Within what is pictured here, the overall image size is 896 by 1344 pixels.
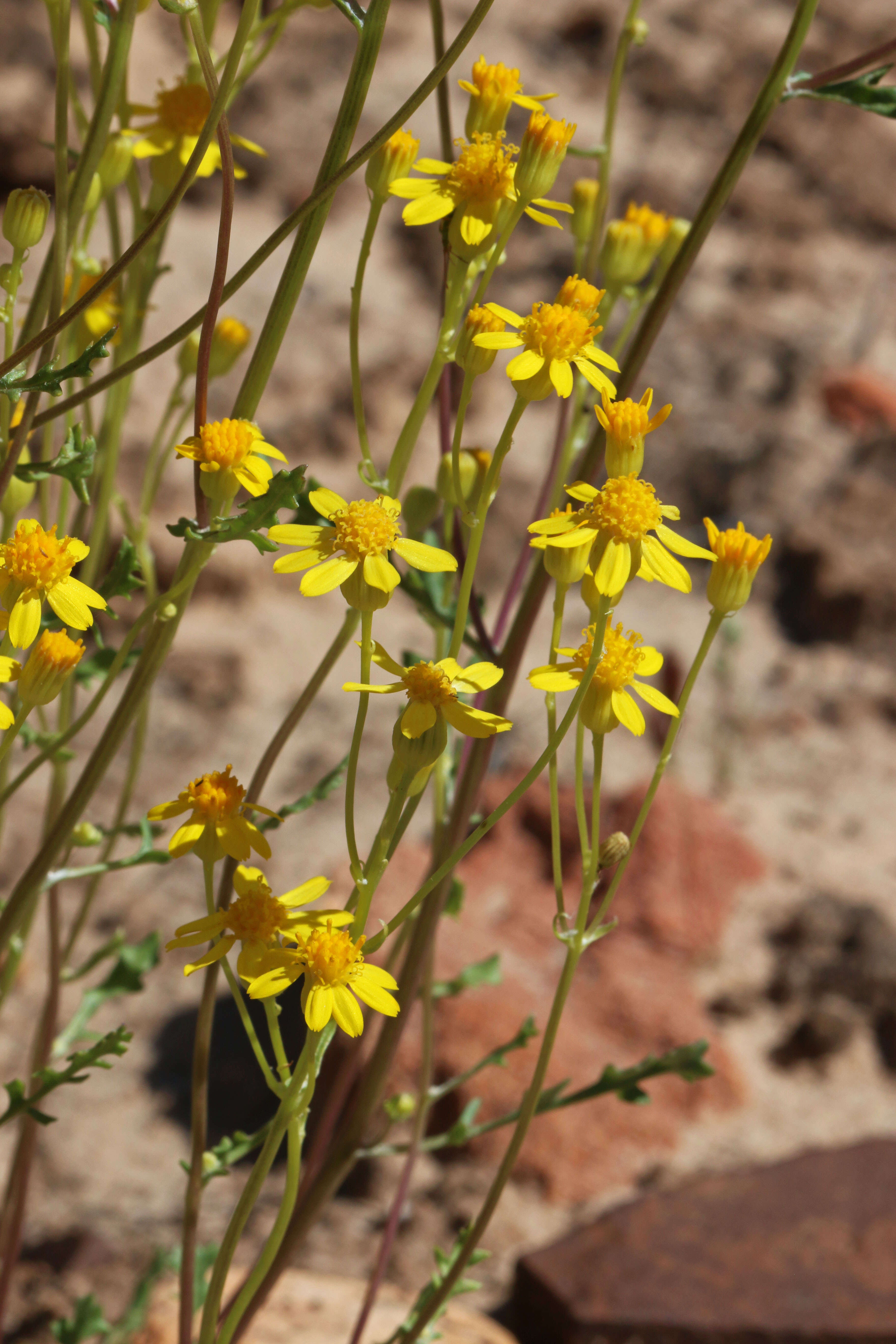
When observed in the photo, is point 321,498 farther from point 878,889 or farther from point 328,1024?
point 878,889

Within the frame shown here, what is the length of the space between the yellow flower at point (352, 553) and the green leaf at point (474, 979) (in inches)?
18.8

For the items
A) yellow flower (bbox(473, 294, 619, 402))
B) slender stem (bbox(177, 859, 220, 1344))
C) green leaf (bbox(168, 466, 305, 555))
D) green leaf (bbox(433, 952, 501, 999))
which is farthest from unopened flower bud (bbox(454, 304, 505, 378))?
green leaf (bbox(433, 952, 501, 999))

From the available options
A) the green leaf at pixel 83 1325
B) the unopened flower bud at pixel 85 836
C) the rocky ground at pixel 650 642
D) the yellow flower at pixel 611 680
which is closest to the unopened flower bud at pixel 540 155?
the yellow flower at pixel 611 680

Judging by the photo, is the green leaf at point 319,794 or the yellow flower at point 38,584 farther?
the green leaf at point 319,794

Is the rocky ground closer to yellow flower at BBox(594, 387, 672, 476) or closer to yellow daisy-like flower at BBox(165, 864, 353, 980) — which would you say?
yellow daisy-like flower at BBox(165, 864, 353, 980)

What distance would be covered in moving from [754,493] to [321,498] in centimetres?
236

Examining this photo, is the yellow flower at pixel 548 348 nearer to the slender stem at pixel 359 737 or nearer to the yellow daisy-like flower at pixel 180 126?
the slender stem at pixel 359 737

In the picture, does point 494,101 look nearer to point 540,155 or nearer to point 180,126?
point 540,155

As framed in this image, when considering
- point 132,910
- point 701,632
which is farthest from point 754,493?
point 132,910

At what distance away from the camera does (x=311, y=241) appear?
0.60 meters

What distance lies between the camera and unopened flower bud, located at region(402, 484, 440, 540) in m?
0.75

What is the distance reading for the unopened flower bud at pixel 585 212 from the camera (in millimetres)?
852

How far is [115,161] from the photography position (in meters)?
0.76

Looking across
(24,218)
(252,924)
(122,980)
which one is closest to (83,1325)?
(122,980)
